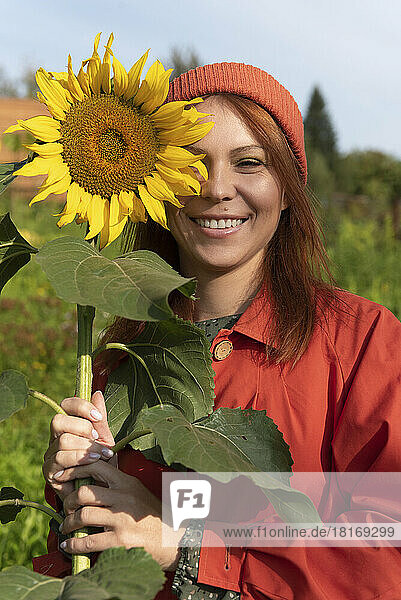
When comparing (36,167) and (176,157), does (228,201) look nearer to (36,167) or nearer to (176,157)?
(176,157)

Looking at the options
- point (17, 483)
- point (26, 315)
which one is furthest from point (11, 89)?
point (17, 483)

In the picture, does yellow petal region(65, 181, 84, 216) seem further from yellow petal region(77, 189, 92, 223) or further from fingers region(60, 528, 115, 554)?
fingers region(60, 528, 115, 554)

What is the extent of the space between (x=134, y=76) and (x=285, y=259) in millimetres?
782

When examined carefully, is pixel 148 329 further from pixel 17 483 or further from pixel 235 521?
pixel 17 483

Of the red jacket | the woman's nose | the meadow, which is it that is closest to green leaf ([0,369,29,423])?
the red jacket

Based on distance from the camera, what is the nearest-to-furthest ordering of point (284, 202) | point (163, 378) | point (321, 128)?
point (163, 378), point (284, 202), point (321, 128)

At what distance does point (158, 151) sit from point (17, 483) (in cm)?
277

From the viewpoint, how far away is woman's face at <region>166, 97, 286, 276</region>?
1454mm

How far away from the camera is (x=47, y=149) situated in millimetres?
1041

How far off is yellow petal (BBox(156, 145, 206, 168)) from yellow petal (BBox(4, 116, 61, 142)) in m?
0.16

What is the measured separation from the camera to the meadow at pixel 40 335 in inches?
121

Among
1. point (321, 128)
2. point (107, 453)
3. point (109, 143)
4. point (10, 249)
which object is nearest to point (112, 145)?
point (109, 143)

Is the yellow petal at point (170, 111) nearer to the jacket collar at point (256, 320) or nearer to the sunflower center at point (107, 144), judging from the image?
the sunflower center at point (107, 144)

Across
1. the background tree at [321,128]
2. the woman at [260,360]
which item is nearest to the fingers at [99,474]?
the woman at [260,360]
